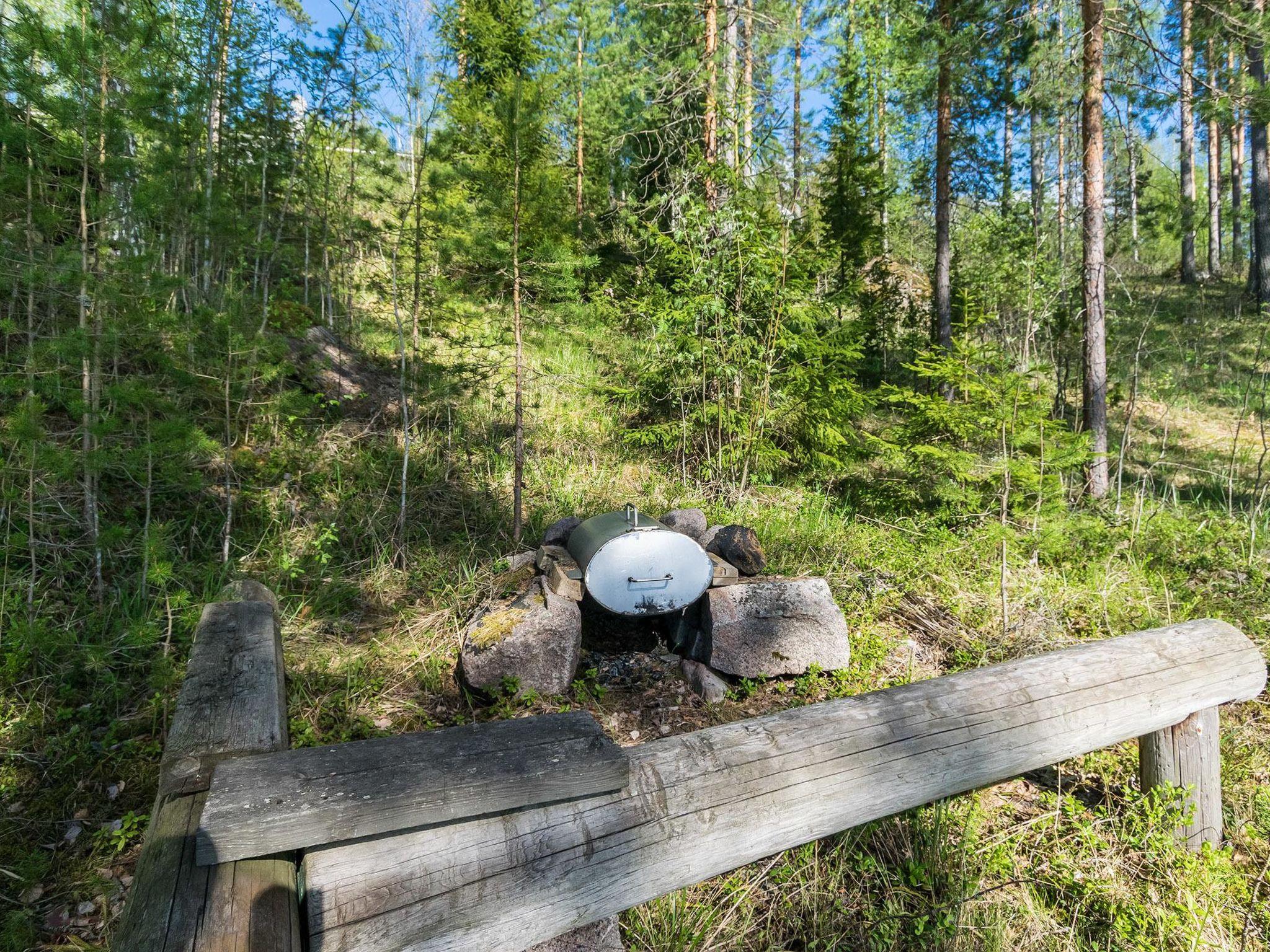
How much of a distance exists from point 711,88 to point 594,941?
8.54 meters

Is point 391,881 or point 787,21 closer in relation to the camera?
point 391,881

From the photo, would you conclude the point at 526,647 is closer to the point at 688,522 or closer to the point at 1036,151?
the point at 688,522

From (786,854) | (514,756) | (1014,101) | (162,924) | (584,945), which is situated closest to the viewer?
(162,924)

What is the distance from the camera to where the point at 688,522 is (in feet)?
16.3

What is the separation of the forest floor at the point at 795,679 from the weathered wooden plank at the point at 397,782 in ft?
4.10

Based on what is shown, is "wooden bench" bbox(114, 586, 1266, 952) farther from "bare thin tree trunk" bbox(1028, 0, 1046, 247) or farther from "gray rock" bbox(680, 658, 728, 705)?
"bare thin tree trunk" bbox(1028, 0, 1046, 247)

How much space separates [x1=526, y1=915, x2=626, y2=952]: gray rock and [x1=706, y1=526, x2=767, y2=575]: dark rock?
8.64ft

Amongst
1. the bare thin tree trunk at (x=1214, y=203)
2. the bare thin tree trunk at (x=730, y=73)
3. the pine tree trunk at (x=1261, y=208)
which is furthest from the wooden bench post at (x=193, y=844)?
the bare thin tree trunk at (x=1214, y=203)

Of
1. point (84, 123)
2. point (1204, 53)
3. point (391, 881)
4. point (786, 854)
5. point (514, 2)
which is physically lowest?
point (786, 854)

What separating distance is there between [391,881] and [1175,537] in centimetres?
608

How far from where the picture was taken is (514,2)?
11195 millimetres

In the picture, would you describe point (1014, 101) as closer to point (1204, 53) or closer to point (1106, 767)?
point (1204, 53)

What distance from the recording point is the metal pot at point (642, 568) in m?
3.98

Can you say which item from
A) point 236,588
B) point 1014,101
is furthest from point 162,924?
point 1014,101
